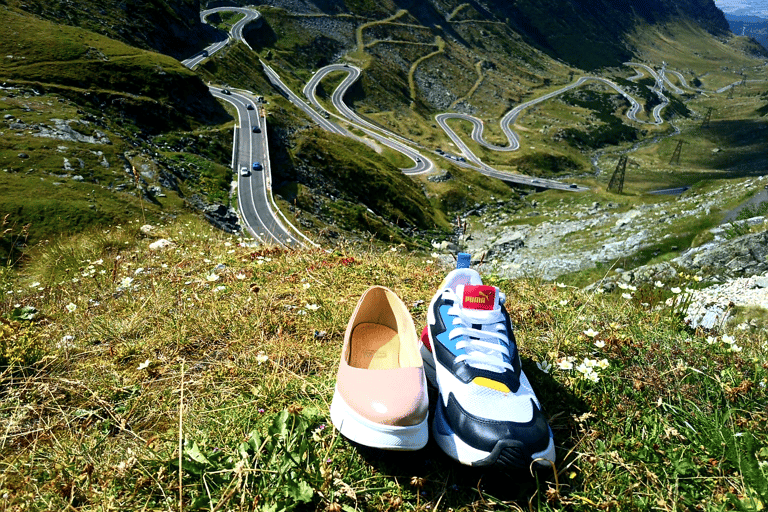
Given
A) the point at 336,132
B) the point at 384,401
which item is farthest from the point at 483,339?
the point at 336,132

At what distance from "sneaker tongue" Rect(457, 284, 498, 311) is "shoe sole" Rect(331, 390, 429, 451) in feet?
4.10

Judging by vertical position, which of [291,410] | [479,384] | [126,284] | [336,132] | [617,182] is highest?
[479,384]

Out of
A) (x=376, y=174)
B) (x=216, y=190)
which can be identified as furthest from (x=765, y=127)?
(x=216, y=190)

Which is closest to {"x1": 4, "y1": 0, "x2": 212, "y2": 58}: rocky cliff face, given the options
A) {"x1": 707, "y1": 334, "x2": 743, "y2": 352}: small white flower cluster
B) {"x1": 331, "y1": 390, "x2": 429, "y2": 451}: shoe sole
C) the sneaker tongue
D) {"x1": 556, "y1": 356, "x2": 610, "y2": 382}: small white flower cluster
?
the sneaker tongue

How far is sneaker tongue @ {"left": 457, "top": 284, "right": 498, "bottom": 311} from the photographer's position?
3539mm

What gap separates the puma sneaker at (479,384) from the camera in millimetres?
2545

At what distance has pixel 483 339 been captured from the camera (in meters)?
3.46

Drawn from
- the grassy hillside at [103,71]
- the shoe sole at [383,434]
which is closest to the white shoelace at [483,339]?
the shoe sole at [383,434]

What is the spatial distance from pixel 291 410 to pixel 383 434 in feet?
2.88

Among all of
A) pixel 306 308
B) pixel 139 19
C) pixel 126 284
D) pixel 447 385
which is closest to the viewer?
pixel 447 385

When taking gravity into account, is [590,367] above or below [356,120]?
above

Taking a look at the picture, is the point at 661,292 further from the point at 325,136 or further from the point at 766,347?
the point at 325,136

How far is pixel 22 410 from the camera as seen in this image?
2.80 metres

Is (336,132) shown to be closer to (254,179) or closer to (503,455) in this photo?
(254,179)
